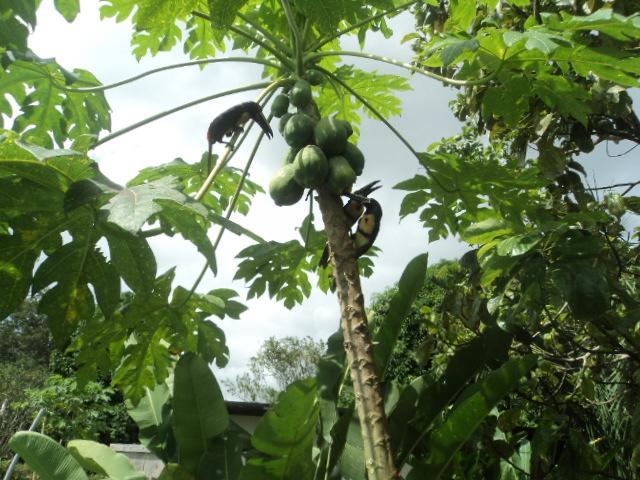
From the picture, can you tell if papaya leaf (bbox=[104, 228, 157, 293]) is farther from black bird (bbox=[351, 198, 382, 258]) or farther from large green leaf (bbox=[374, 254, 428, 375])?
large green leaf (bbox=[374, 254, 428, 375])

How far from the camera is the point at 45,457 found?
115 inches

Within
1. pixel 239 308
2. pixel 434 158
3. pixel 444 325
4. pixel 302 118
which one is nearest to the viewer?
pixel 302 118

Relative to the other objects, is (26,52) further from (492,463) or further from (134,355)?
(492,463)

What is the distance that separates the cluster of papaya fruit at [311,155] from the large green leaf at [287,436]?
0.74m

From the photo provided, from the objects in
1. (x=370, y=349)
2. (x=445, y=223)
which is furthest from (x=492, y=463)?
(x=370, y=349)

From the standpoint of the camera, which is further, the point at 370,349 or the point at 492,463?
the point at 492,463

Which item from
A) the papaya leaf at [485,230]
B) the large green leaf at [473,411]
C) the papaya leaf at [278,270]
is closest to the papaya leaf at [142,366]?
the papaya leaf at [278,270]

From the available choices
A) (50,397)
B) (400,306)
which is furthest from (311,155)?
(50,397)

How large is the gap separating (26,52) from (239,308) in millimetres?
1447

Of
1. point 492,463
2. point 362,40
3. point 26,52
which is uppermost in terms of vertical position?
point 362,40

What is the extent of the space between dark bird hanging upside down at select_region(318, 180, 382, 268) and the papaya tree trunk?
0.16 ft

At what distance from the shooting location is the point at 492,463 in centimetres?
308

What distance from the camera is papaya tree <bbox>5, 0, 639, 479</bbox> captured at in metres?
1.72

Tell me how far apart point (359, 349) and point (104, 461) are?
2.42 meters
